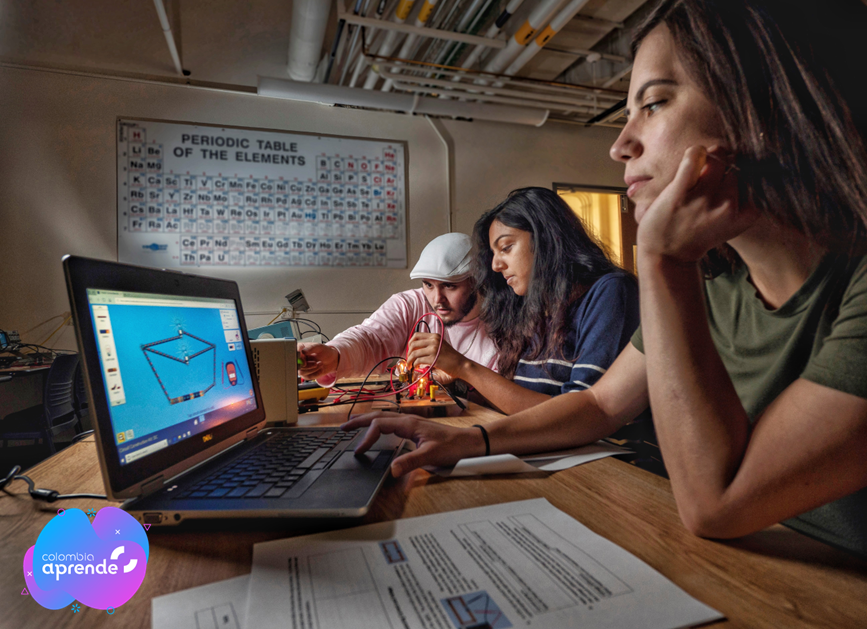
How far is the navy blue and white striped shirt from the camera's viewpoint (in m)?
1.15

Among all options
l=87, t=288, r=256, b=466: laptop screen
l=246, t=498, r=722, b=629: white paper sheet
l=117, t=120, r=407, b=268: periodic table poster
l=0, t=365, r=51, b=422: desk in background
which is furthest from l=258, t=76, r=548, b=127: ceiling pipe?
l=246, t=498, r=722, b=629: white paper sheet

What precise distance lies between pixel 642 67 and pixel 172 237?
3415mm

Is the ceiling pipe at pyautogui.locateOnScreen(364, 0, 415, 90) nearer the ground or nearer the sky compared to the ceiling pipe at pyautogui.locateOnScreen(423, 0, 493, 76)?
nearer the ground

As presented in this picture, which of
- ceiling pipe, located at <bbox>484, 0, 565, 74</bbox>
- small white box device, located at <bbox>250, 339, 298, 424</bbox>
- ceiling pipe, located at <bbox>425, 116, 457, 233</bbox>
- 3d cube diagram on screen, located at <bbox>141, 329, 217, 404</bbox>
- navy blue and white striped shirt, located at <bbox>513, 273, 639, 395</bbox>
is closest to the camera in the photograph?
3d cube diagram on screen, located at <bbox>141, 329, 217, 404</bbox>

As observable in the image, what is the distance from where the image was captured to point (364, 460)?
0.65 metres

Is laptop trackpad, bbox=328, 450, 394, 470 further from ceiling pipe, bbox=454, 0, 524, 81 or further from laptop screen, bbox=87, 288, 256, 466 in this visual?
ceiling pipe, bbox=454, 0, 524, 81

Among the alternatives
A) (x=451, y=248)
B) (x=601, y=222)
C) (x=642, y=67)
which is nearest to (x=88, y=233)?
(x=451, y=248)

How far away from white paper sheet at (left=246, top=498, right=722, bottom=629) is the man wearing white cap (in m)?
1.20

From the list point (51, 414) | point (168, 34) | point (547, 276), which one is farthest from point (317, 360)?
point (168, 34)

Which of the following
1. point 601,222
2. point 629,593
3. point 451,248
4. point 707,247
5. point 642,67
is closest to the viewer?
point 629,593

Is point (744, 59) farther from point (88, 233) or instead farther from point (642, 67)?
point (88, 233)

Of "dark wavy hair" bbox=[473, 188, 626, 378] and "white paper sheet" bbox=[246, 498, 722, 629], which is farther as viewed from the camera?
"dark wavy hair" bbox=[473, 188, 626, 378]

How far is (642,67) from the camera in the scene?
0.66 meters

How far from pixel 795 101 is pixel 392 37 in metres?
2.85
